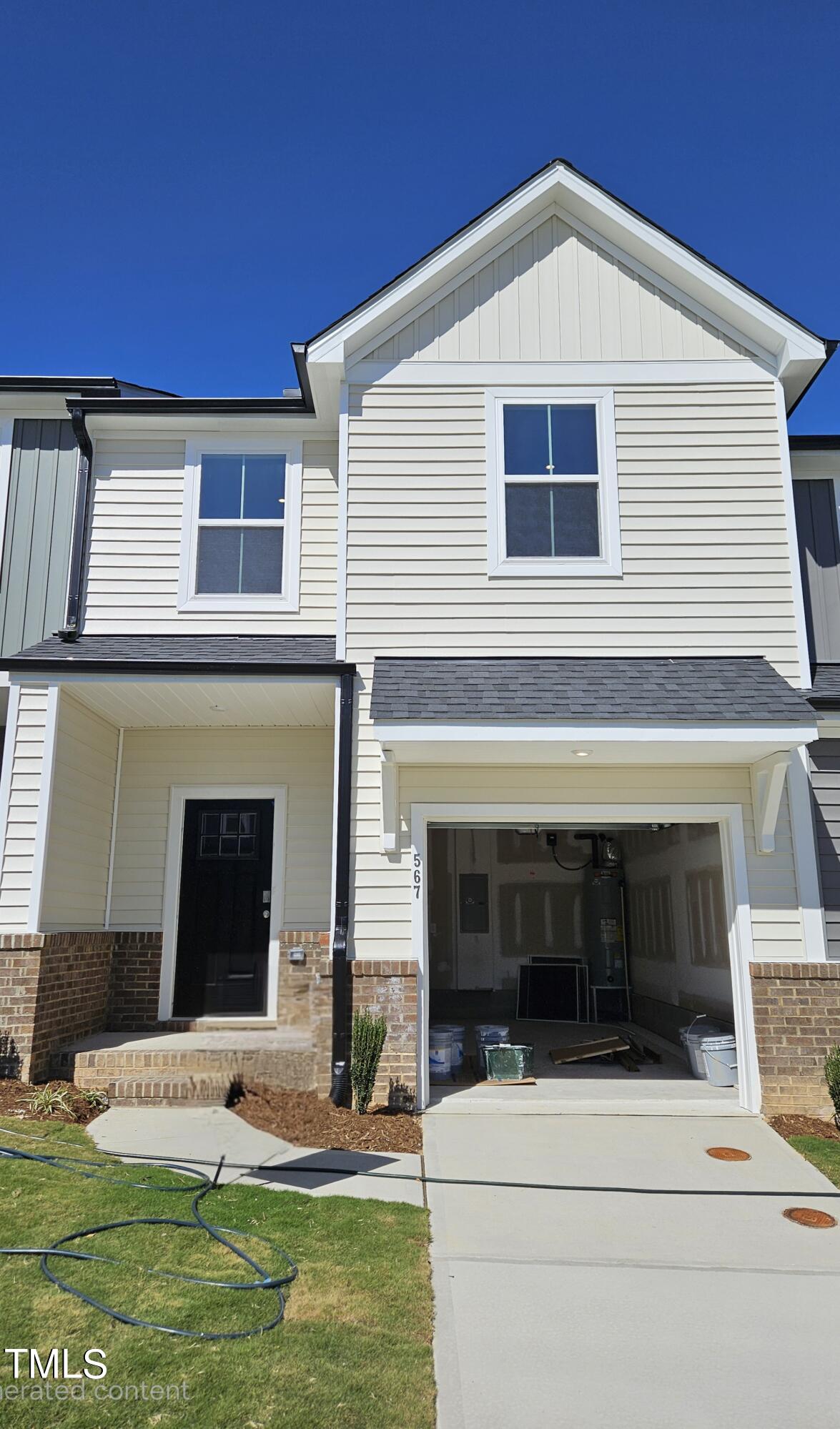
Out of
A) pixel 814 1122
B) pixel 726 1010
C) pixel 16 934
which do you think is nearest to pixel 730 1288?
pixel 814 1122

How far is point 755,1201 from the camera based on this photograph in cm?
541

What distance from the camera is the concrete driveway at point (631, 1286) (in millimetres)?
3266

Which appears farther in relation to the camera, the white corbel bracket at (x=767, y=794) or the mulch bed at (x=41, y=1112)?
the white corbel bracket at (x=767, y=794)

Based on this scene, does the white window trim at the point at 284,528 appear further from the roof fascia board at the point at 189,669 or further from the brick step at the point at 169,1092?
the brick step at the point at 169,1092

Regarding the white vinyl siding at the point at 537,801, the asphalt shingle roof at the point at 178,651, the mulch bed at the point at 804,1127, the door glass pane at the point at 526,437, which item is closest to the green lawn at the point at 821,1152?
the mulch bed at the point at 804,1127

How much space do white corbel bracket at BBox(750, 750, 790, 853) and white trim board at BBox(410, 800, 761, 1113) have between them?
15cm

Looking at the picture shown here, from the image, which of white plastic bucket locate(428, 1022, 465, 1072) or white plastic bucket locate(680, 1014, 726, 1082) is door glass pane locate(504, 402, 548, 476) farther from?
white plastic bucket locate(680, 1014, 726, 1082)

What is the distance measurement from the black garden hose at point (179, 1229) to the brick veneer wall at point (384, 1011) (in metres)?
1.60

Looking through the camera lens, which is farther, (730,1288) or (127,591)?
(127,591)

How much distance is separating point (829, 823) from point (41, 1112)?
6.59m

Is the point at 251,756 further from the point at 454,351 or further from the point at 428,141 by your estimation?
the point at 428,141

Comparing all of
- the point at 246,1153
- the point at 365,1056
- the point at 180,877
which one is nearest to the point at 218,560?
the point at 180,877

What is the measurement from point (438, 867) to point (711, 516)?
288 inches

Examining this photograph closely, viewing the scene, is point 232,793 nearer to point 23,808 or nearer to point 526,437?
point 23,808
